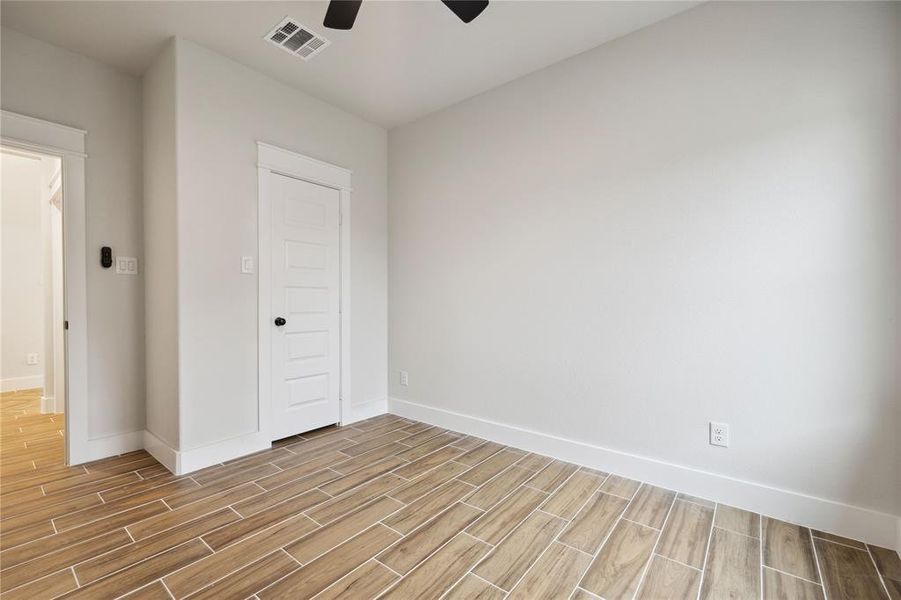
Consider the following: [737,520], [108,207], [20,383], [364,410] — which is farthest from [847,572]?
[20,383]

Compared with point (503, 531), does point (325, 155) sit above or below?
above

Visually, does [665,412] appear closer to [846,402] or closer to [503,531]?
[846,402]

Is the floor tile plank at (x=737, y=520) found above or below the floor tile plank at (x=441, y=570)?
below

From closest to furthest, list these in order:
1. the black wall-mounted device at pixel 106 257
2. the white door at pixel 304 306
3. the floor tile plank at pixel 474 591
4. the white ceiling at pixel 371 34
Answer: the floor tile plank at pixel 474 591 < the white ceiling at pixel 371 34 < the black wall-mounted device at pixel 106 257 < the white door at pixel 304 306

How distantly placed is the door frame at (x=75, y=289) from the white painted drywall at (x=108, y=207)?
4 cm

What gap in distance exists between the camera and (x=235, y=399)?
291 cm

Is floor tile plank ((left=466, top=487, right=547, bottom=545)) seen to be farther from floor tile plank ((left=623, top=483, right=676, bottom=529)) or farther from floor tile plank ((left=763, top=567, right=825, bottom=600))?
floor tile plank ((left=763, top=567, right=825, bottom=600))

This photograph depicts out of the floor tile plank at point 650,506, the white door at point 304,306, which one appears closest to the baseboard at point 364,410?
the white door at point 304,306

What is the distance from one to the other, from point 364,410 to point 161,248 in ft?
7.15

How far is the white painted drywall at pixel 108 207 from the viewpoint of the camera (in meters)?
2.73

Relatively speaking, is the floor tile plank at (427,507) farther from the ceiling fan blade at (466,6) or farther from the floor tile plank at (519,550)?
the ceiling fan blade at (466,6)

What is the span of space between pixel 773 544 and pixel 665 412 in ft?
2.55

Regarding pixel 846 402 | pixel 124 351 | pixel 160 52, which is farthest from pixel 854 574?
pixel 160 52

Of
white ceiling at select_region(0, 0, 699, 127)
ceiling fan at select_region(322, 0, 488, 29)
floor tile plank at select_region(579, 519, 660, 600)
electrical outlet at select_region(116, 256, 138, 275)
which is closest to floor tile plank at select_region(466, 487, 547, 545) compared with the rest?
floor tile plank at select_region(579, 519, 660, 600)
